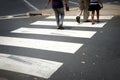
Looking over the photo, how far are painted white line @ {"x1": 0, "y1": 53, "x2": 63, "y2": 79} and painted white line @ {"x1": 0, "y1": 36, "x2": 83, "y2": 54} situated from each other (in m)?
1.05

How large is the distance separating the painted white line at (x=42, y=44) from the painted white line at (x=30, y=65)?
1.05m

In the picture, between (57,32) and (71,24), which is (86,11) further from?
(57,32)

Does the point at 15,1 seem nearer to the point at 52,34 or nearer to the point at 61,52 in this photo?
the point at 52,34

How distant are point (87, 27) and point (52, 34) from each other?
66.3 inches

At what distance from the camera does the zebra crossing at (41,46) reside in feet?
25.4

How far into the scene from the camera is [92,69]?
7367mm

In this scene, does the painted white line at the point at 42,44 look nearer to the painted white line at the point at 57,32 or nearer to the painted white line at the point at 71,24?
the painted white line at the point at 57,32

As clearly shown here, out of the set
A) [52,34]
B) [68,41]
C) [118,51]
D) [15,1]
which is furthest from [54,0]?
[15,1]

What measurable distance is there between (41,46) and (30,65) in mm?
1775

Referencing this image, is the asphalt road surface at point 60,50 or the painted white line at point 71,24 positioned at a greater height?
the asphalt road surface at point 60,50

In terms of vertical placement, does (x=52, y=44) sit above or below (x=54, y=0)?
below

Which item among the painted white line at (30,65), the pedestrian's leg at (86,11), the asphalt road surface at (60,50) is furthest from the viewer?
the pedestrian's leg at (86,11)

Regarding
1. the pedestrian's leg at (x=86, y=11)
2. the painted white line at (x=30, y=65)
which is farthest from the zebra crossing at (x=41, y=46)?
the pedestrian's leg at (x=86, y=11)

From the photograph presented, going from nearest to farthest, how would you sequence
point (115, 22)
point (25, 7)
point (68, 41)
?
point (68, 41) → point (115, 22) → point (25, 7)
